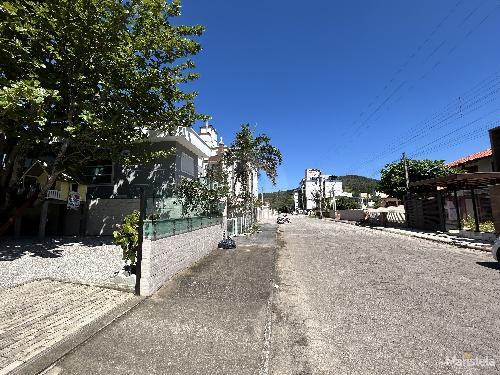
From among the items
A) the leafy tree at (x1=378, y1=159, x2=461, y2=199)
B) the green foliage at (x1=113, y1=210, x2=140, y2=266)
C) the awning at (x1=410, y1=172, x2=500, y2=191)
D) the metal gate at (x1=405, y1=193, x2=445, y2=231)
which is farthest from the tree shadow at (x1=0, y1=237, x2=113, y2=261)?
the leafy tree at (x1=378, y1=159, x2=461, y2=199)

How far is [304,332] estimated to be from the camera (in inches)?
211

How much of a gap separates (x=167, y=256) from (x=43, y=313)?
3.33m

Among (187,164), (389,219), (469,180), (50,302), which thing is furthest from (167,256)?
(389,219)

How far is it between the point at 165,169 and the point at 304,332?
48.7 feet

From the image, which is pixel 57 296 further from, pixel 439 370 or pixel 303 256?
pixel 303 256

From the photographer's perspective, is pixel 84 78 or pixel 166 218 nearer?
pixel 166 218

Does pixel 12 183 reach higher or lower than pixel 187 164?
lower

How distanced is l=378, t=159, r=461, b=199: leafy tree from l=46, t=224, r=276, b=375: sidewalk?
1444 inches

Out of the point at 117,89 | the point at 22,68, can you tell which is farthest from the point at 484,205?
the point at 22,68

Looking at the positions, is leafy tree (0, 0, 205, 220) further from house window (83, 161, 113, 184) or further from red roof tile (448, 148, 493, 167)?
red roof tile (448, 148, 493, 167)

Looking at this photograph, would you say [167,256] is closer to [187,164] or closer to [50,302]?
[50,302]

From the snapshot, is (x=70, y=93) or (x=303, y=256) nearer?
(x=70, y=93)

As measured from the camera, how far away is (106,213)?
715 inches

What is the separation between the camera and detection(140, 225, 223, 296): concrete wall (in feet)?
23.9
